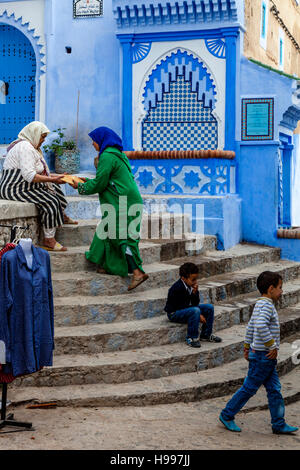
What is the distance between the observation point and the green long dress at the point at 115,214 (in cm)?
687

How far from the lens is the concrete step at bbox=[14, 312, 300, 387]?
5621 mm

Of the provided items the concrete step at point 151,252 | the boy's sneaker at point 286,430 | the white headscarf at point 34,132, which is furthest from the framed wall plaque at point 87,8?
the boy's sneaker at point 286,430

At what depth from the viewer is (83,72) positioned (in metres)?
10.9

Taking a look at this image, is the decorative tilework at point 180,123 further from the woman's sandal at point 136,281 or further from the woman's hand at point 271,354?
the woman's hand at point 271,354

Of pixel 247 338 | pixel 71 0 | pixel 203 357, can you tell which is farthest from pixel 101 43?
pixel 247 338

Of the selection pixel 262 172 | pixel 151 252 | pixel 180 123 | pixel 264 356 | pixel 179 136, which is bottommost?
pixel 264 356

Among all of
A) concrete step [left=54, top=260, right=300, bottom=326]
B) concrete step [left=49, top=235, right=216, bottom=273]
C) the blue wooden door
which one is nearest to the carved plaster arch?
concrete step [left=49, top=235, right=216, bottom=273]

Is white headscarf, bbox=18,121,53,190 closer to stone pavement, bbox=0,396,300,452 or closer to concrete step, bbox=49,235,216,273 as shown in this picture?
concrete step, bbox=49,235,216,273

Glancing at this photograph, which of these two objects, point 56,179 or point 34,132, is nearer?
point 56,179

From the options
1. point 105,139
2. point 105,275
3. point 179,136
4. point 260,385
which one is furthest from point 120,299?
point 179,136

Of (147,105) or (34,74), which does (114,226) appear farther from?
(34,74)

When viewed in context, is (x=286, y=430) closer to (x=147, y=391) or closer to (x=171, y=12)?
(x=147, y=391)

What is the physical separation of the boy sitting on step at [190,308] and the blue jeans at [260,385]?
1276 mm

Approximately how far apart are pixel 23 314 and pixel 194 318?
6.23 feet
